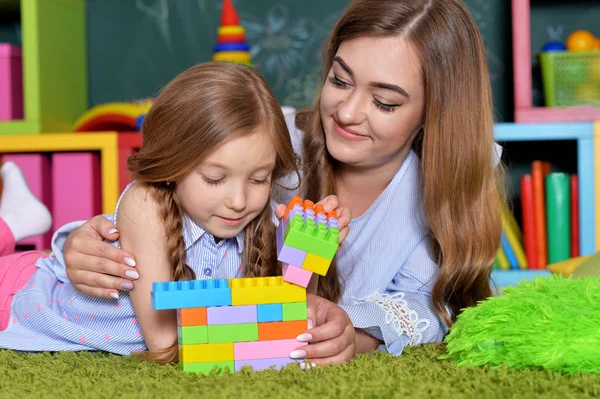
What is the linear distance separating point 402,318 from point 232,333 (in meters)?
0.36

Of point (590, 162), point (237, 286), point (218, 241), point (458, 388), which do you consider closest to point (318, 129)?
point (218, 241)

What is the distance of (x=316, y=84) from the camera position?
2957 mm

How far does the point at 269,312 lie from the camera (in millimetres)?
1188

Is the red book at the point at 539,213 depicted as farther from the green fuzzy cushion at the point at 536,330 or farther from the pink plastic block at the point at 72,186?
the pink plastic block at the point at 72,186

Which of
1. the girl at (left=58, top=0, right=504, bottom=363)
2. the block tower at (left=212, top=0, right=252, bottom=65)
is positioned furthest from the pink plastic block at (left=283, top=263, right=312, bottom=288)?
the block tower at (left=212, top=0, right=252, bottom=65)

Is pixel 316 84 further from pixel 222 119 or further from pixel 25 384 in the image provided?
pixel 25 384

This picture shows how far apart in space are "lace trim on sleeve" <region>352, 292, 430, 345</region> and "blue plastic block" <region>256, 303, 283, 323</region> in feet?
0.89

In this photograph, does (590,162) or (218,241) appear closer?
(218,241)

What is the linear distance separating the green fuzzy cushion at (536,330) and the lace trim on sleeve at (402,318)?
11 centimetres

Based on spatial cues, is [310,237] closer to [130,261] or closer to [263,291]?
[263,291]

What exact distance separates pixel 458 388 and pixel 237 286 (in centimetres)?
35

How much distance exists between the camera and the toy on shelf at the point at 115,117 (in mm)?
2576

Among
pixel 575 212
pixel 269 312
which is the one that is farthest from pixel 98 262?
pixel 575 212

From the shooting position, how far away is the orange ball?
8.43 ft
